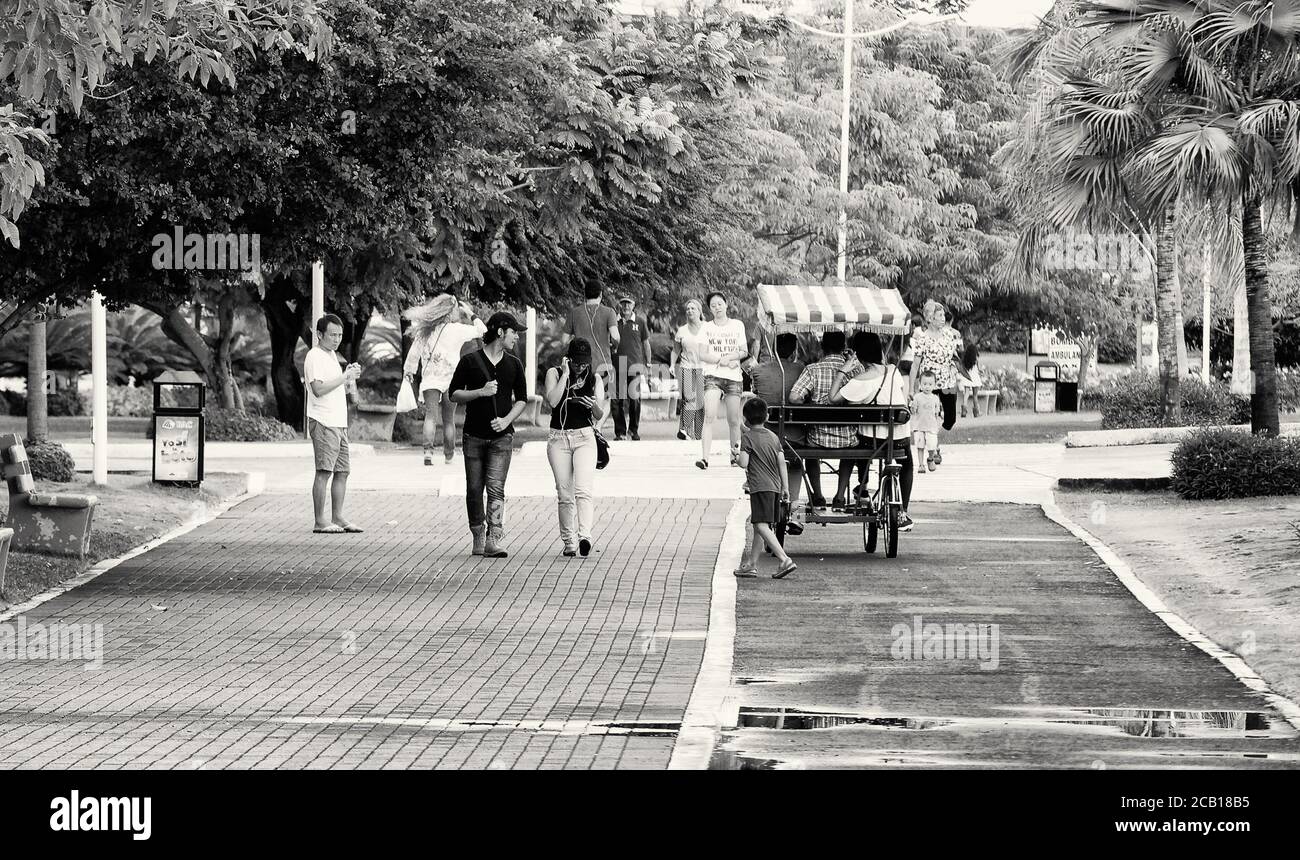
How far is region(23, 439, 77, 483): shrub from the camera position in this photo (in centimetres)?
1905

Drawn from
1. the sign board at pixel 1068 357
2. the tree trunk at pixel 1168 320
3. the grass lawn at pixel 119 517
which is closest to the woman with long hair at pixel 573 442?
the grass lawn at pixel 119 517

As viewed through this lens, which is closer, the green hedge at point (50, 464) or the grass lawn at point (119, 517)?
the grass lawn at point (119, 517)

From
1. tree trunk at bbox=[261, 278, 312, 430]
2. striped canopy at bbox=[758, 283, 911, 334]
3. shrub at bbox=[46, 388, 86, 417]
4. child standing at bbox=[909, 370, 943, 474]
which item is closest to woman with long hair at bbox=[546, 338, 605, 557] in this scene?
striped canopy at bbox=[758, 283, 911, 334]

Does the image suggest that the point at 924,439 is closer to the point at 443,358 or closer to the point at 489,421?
the point at 443,358

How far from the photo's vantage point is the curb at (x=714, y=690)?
7.93m

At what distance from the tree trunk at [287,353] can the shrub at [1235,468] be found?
55.1 ft

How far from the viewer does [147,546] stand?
15.5 m

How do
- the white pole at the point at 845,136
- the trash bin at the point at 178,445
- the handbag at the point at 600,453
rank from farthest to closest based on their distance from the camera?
the white pole at the point at 845,136
the trash bin at the point at 178,445
the handbag at the point at 600,453

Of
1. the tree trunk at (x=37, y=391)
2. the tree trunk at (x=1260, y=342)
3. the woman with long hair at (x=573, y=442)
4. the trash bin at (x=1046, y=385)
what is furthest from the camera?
the trash bin at (x=1046, y=385)

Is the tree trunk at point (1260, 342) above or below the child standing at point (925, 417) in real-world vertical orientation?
above

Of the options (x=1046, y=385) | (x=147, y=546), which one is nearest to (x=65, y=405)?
(x=1046, y=385)

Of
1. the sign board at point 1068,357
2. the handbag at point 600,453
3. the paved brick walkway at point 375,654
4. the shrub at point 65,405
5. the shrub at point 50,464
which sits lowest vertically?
the paved brick walkway at point 375,654

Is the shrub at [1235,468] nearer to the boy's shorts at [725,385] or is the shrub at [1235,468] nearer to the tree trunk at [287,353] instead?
the boy's shorts at [725,385]

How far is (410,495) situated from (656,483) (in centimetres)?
263
